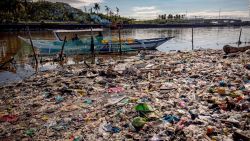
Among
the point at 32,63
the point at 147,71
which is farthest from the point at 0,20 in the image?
the point at 147,71

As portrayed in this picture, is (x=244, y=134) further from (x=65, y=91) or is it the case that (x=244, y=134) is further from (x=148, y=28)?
(x=148, y=28)

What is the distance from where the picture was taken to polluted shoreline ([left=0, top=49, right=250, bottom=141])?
5199 millimetres

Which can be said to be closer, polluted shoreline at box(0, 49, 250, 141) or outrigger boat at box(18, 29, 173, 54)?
polluted shoreline at box(0, 49, 250, 141)

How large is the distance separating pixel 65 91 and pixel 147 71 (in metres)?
4.16

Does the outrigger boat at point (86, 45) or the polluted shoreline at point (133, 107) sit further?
the outrigger boat at point (86, 45)

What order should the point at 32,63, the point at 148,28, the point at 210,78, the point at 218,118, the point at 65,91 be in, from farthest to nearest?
the point at 148,28, the point at 32,63, the point at 210,78, the point at 65,91, the point at 218,118

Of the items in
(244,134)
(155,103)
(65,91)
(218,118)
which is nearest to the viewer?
(244,134)

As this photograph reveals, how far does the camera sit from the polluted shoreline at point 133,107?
17.1 feet

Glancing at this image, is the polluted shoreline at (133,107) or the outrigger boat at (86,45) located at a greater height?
the outrigger boat at (86,45)

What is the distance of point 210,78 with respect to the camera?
9070 millimetres

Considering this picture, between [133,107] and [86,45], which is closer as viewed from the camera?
[133,107]

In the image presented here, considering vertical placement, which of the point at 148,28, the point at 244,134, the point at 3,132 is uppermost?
the point at 148,28

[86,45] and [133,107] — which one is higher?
[86,45]

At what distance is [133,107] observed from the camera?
21.3 feet
